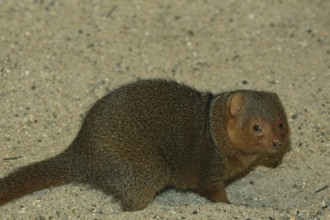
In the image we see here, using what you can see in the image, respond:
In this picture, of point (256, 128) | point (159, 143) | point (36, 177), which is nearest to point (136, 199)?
point (159, 143)

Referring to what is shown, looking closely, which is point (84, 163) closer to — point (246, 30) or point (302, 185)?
point (302, 185)

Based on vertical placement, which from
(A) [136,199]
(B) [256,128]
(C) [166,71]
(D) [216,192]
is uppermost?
(B) [256,128]

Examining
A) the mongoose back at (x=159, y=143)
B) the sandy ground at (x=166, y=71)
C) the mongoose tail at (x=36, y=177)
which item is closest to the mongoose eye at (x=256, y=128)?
the mongoose back at (x=159, y=143)

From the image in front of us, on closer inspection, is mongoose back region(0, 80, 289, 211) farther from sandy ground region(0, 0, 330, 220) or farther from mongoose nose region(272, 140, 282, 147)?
sandy ground region(0, 0, 330, 220)

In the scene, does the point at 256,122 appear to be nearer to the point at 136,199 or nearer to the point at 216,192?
the point at 216,192

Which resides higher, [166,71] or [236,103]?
[236,103]

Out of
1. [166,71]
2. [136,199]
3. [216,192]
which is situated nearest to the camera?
[136,199]

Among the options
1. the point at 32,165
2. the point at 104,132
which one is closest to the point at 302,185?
the point at 104,132

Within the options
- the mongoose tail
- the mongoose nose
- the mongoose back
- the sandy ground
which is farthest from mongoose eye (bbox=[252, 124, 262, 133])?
the mongoose tail
